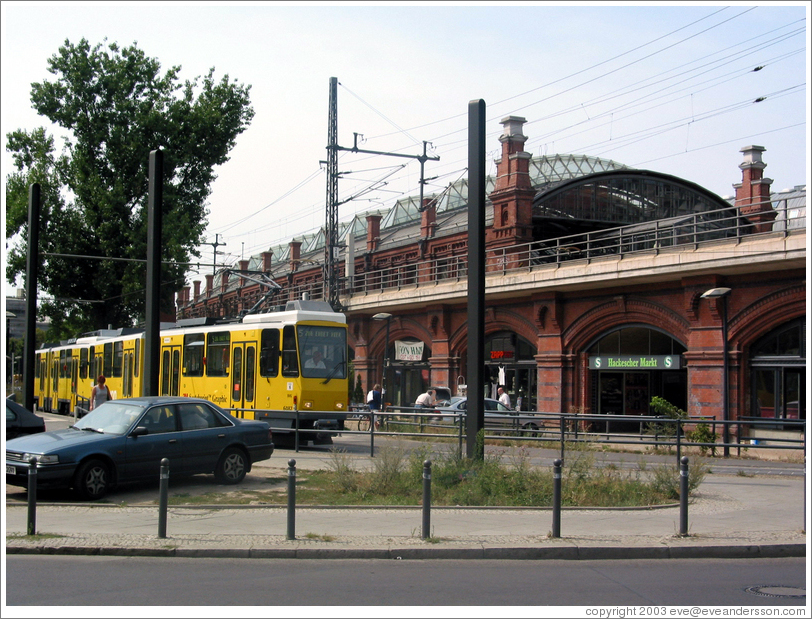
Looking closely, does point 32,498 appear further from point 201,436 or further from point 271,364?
point 271,364

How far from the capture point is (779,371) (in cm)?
2472

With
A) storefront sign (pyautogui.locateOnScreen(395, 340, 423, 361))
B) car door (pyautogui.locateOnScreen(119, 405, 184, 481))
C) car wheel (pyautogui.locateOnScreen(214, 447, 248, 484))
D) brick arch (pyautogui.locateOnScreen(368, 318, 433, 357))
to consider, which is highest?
brick arch (pyautogui.locateOnScreen(368, 318, 433, 357))

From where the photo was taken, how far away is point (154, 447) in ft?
42.7

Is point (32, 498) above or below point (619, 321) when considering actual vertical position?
below

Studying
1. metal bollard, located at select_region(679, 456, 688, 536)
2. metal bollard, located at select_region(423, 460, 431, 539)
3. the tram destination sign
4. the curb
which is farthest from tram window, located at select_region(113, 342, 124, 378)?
metal bollard, located at select_region(679, 456, 688, 536)

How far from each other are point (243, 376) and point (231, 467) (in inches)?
344

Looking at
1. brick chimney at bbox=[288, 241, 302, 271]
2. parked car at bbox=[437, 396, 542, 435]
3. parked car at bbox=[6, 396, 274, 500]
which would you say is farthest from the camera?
brick chimney at bbox=[288, 241, 302, 271]

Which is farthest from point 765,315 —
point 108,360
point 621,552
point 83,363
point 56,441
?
point 83,363

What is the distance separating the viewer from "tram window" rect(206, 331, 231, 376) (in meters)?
23.3

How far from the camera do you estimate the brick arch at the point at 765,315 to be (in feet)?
78.0

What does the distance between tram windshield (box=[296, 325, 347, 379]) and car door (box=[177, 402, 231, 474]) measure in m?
7.79

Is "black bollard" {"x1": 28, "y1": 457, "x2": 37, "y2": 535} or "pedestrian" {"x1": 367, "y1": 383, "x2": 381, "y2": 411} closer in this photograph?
"black bollard" {"x1": 28, "y1": 457, "x2": 37, "y2": 535}

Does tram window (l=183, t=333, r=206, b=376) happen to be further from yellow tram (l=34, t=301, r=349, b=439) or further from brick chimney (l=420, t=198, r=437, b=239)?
brick chimney (l=420, t=198, r=437, b=239)

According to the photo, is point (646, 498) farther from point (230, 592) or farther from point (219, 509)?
point (230, 592)
